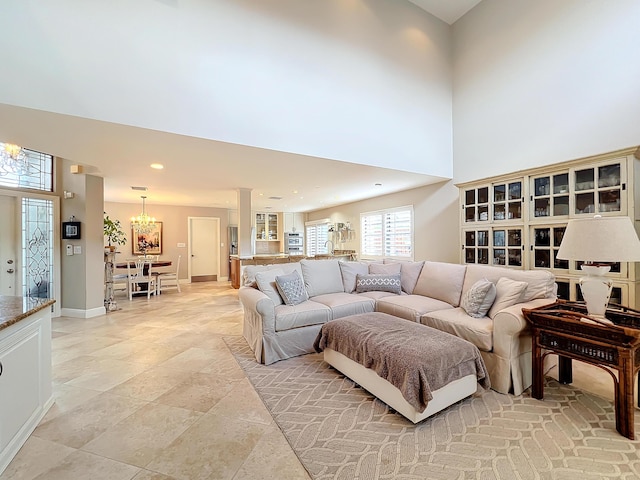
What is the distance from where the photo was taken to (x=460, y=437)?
1.81 meters

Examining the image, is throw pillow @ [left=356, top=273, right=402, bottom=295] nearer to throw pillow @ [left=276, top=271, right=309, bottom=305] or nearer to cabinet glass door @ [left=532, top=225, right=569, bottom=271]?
throw pillow @ [left=276, top=271, right=309, bottom=305]

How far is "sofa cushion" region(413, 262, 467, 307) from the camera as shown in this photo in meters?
3.44

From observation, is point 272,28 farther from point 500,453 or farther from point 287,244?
point 287,244

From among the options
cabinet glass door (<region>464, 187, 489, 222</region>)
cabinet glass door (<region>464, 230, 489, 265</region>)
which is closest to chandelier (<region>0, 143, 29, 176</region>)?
cabinet glass door (<region>464, 187, 489, 222</region>)

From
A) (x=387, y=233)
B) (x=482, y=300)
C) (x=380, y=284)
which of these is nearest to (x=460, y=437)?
(x=482, y=300)

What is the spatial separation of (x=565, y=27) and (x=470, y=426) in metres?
4.84

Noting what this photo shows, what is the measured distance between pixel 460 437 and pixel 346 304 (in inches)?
71.9

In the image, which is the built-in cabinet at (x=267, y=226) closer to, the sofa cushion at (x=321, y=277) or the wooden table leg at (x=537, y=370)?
the sofa cushion at (x=321, y=277)

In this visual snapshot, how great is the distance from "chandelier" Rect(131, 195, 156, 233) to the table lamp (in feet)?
27.5

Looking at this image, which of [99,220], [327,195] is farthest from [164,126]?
[327,195]

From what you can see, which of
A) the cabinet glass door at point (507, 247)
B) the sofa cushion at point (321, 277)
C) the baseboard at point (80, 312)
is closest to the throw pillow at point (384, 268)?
the sofa cushion at point (321, 277)

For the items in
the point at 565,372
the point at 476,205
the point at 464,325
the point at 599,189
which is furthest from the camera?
the point at 476,205

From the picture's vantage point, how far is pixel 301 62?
3.68 metres

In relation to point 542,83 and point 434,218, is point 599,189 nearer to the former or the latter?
point 542,83
